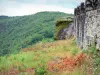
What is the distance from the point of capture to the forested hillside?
118375 mm

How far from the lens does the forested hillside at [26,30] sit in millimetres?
118375

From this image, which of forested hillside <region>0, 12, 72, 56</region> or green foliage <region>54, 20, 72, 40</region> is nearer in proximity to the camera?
green foliage <region>54, 20, 72, 40</region>

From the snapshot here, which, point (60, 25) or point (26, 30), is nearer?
point (60, 25)

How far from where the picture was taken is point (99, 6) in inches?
666

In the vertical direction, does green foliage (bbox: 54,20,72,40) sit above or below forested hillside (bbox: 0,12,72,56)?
above

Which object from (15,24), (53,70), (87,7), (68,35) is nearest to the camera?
(53,70)

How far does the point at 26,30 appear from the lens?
474 ft

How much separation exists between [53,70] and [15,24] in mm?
159747

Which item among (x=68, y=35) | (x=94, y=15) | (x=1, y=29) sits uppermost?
(x=94, y=15)

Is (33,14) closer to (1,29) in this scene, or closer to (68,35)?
(1,29)

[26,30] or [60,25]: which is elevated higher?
[60,25]

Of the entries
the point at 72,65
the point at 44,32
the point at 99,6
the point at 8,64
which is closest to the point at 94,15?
the point at 99,6

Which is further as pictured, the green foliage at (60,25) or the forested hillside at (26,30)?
the forested hillside at (26,30)

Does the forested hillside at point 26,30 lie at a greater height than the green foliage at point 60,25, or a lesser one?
lesser
